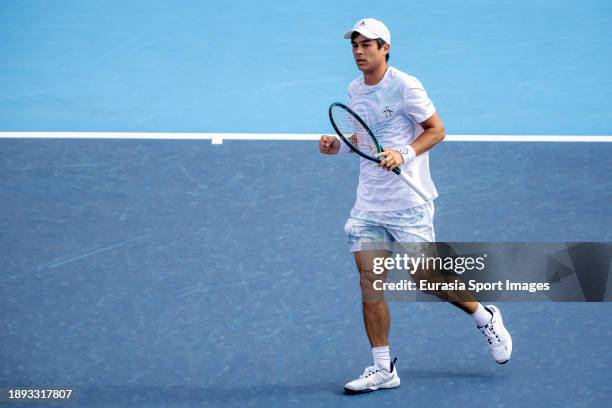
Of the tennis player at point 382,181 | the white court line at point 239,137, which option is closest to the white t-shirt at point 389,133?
the tennis player at point 382,181

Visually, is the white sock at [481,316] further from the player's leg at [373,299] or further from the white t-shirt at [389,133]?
the white t-shirt at [389,133]

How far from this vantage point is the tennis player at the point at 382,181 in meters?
6.41

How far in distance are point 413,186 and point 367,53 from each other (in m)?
0.83

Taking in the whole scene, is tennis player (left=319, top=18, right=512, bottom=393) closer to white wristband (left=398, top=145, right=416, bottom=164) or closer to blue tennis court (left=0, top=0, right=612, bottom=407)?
white wristband (left=398, top=145, right=416, bottom=164)

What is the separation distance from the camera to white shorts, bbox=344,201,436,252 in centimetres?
655

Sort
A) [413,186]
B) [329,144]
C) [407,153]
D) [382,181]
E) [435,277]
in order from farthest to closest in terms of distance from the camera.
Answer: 1. [435,277]
2. [329,144]
3. [382,181]
4. [413,186]
5. [407,153]

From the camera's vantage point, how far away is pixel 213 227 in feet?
28.8

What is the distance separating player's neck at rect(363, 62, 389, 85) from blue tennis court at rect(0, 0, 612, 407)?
1788mm

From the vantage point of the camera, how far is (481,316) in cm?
683

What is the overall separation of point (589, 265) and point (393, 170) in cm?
251

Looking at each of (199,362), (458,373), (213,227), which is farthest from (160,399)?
(213,227)

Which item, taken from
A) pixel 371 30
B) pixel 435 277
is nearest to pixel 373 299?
pixel 435 277

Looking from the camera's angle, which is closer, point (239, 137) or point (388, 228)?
point (388, 228)

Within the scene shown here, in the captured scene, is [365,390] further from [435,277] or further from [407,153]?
[407,153]
